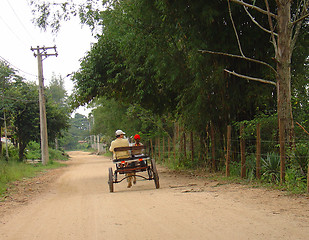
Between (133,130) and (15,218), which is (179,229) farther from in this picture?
(133,130)

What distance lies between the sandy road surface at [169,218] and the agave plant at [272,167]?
1.17 m

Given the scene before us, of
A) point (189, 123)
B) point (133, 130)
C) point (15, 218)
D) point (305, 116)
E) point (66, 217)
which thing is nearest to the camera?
point (66, 217)

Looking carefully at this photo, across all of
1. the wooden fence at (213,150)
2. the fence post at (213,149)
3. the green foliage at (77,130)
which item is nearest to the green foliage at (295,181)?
the wooden fence at (213,150)

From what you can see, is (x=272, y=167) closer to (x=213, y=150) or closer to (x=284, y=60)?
(x=284, y=60)

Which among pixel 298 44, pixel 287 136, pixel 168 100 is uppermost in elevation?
pixel 298 44

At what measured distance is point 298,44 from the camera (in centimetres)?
1354

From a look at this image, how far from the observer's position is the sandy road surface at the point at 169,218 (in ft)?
19.8

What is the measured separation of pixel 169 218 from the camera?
7.08 meters

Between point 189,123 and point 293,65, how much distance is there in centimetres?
453

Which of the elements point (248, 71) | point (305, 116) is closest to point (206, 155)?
point (248, 71)

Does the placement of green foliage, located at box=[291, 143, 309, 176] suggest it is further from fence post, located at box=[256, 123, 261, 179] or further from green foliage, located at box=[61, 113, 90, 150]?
green foliage, located at box=[61, 113, 90, 150]

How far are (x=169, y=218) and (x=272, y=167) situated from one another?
17.1 ft

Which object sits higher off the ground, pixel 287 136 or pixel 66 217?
pixel 287 136

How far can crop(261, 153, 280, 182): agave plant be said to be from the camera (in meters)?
11.3
